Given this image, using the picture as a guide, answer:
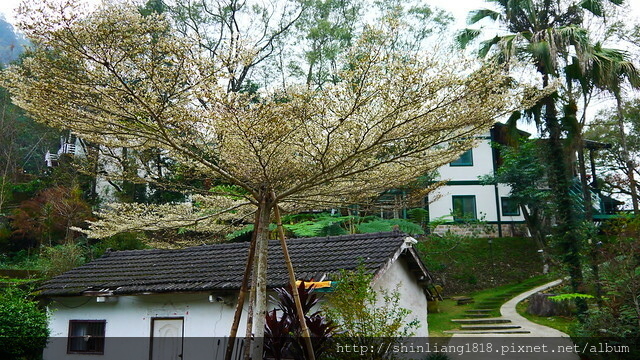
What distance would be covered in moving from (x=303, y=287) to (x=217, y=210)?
2.30 meters

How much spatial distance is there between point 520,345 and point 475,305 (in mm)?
5215

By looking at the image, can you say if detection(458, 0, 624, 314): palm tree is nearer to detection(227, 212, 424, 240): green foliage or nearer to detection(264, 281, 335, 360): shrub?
detection(227, 212, 424, 240): green foliage

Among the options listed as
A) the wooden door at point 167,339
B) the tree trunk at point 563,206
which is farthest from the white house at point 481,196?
the wooden door at point 167,339

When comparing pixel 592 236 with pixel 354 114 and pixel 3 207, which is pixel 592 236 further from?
pixel 3 207

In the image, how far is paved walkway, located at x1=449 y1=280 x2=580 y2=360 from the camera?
36.9ft

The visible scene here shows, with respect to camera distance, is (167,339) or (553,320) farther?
(553,320)

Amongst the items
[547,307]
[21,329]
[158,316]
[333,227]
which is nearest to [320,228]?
[333,227]

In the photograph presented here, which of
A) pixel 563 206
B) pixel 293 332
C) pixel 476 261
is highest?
pixel 563 206

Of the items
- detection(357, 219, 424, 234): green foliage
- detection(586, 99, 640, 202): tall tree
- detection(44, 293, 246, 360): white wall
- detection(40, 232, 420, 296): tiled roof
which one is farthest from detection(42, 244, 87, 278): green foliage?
detection(586, 99, 640, 202): tall tree

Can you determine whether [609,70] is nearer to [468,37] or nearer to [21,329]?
[468,37]

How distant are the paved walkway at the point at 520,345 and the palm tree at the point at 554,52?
115 cm

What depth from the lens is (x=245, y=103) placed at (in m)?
6.80

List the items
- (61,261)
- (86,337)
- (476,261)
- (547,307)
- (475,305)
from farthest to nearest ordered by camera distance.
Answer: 1. (476,261)
2. (475,305)
3. (61,261)
4. (547,307)
5. (86,337)

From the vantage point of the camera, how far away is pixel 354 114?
683 centimetres
